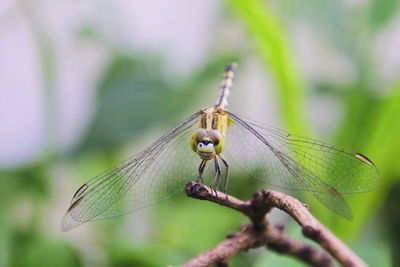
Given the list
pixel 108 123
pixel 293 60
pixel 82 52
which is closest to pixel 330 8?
pixel 293 60

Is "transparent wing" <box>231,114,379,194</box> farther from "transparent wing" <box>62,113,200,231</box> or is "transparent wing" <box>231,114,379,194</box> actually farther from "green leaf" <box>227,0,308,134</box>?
"green leaf" <box>227,0,308,134</box>

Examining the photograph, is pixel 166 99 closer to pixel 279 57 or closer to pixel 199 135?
pixel 279 57

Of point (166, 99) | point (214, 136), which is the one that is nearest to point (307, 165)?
point (214, 136)

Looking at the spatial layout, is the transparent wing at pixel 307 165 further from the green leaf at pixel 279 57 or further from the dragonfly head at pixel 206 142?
the green leaf at pixel 279 57

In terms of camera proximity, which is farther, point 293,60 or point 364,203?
point 293,60

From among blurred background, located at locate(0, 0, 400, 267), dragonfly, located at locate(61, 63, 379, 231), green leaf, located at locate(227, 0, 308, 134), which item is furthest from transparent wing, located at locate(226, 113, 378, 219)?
green leaf, located at locate(227, 0, 308, 134)

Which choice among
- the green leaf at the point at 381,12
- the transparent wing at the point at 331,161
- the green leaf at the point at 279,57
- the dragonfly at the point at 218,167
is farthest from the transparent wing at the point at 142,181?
the green leaf at the point at 381,12

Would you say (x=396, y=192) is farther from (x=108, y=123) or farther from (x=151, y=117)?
(x=108, y=123)
